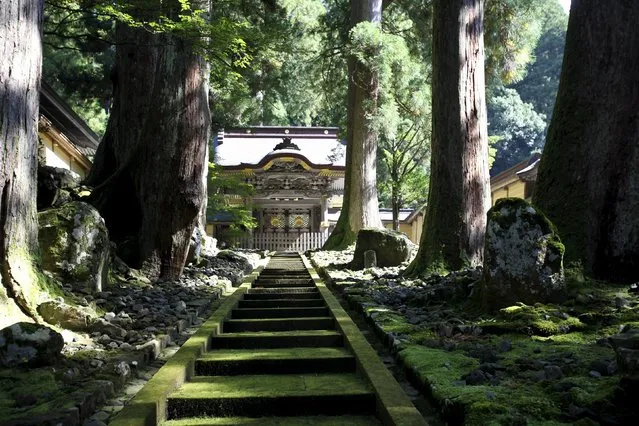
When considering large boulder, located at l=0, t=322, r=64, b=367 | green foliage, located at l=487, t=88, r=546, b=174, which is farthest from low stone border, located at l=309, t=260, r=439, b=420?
green foliage, located at l=487, t=88, r=546, b=174

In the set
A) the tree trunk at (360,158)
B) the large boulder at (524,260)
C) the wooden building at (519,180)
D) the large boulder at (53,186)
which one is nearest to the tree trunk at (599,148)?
the large boulder at (524,260)

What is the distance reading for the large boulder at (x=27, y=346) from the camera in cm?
350

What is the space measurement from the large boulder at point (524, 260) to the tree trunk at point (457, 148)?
2498 millimetres

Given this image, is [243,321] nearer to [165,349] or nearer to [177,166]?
[165,349]

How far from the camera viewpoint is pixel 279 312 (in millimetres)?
6508

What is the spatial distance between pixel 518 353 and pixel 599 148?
9.22 feet

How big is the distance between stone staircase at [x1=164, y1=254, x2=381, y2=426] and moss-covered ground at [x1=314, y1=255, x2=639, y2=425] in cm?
44

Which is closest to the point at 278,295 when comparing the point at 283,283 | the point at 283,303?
the point at 283,303

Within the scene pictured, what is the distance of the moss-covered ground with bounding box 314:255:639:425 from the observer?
2.62 metres

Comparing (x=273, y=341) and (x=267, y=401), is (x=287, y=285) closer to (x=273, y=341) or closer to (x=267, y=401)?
(x=273, y=341)

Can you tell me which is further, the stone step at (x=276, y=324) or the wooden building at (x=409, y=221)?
the wooden building at (x=409, y=221)

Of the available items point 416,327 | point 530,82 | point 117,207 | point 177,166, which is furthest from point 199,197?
point 530,82

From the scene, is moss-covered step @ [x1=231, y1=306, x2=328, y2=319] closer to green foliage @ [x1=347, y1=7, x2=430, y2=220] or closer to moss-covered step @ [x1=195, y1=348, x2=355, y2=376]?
moss-covered step @ [x1=195, y1=348, x2=355, y2=376]

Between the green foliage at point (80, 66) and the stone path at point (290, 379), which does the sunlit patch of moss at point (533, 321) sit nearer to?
the stone path at point (290, 379)
